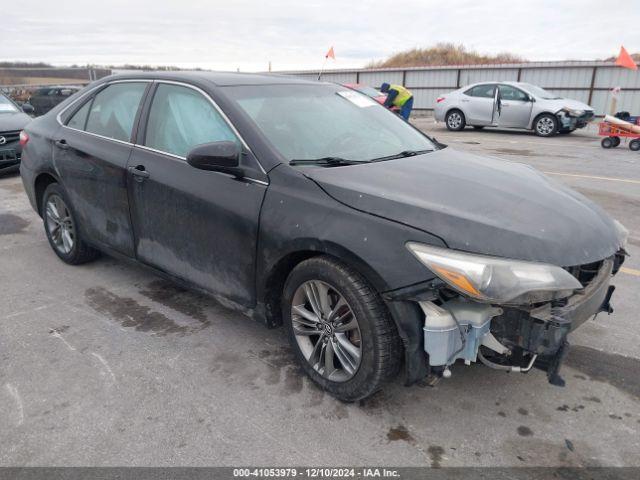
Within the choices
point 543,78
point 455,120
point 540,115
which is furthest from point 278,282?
point 543,78

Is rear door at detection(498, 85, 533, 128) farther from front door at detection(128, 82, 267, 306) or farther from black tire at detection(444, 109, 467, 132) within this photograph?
front door at detection(128, 82, 267, 306)

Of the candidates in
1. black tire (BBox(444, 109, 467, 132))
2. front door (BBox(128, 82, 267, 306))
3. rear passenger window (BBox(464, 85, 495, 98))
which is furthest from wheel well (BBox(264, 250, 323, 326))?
black tire (BBox(444, 109, 467, 132))

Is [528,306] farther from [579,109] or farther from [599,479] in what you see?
[579,109]

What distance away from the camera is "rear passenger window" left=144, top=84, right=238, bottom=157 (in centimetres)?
317

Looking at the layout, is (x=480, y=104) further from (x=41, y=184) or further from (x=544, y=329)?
(x=544, y=329)

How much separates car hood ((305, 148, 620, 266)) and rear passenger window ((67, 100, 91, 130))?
244 centimetres

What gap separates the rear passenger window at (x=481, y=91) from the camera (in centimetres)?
1630

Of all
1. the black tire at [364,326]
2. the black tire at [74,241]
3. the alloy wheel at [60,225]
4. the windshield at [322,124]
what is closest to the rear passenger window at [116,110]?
the black tire at [74,241]

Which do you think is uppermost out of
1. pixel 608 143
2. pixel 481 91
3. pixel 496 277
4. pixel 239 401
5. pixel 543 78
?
pixel 543 78

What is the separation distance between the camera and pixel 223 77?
11.6 ft

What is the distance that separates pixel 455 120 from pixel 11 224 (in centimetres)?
1457

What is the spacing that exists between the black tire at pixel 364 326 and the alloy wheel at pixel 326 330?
43mm

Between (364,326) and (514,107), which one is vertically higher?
(514,107)

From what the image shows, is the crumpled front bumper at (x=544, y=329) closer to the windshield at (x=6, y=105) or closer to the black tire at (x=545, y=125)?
the windshield at (x=6, y=105)
